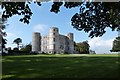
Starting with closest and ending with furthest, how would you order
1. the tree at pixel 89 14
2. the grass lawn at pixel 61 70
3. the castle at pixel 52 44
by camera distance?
the tree at pixel 89 14 → the grass lawn at pixel 61 70 → the castle at pixel 52 44

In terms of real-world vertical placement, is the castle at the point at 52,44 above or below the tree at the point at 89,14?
above

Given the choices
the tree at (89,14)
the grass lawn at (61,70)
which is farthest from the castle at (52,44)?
the tree at (89,14)

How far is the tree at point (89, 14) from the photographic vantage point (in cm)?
1598

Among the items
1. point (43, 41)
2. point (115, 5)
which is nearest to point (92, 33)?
point (115, 5)

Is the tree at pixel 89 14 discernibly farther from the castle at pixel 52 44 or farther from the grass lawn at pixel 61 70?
the castle at pixel 52 44

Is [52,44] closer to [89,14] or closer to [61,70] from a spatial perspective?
[61,70]

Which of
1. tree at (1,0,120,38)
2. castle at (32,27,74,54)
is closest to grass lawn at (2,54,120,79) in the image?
tree at (1,0,120,38)

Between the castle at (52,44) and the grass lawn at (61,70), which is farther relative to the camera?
the castle at (52,44)

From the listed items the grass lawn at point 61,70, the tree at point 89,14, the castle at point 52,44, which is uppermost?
the castle at point 52,44

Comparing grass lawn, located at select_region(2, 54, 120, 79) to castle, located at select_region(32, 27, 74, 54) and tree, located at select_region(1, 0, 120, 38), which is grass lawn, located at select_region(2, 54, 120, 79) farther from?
castle, located at select_region(32, 27, 74, 54)

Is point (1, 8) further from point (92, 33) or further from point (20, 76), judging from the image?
point (92, 33)

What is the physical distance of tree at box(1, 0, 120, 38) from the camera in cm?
1598

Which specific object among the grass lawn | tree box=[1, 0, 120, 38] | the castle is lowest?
the grass lawn

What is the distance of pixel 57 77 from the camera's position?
17719 millimetres
